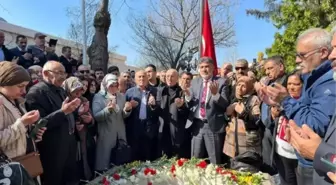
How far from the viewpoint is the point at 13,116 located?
293 cm

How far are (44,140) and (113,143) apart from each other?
1.32 meters

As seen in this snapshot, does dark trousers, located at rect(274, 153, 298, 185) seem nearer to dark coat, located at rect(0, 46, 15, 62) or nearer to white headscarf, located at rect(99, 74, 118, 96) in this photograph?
white headscarf, located at rect(99, 74, 118, 96)

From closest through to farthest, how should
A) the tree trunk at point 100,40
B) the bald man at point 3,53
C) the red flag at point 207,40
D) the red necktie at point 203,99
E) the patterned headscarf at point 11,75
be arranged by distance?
1. the patterned headscarf at point 11,75
2. the red necktie at point 203,99
3. the bald man at point 3,53
4. the red flag at point 207,40
5. the tree trunk at point 100,40

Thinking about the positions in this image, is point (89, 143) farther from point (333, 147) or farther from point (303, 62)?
point (333, 147)

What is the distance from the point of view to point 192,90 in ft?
17.0

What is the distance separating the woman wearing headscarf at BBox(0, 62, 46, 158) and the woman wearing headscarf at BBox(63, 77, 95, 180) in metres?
1.27

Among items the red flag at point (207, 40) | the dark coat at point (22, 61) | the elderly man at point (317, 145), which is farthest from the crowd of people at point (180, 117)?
the red flag at point (207, 40)

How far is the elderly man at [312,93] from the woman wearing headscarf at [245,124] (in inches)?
63.0

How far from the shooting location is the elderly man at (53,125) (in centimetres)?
375

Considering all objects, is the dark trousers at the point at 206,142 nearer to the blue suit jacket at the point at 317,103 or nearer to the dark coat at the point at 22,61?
the blue suit jacket at the point at 317,103

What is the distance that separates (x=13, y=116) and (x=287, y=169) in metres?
2.71

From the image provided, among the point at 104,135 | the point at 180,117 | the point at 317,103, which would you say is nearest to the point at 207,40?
the point at 180,117

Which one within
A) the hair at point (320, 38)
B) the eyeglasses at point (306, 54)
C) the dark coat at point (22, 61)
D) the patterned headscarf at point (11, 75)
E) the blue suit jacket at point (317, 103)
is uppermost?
the dark coat at point (22, 61)

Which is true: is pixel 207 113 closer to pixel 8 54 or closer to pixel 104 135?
pixel 104 135
